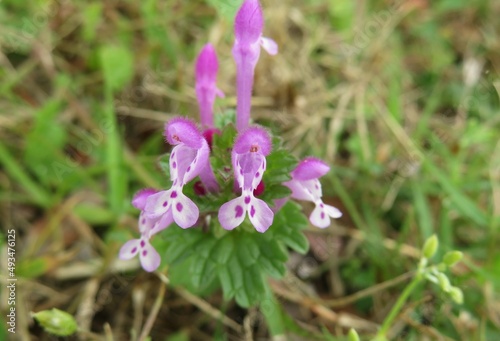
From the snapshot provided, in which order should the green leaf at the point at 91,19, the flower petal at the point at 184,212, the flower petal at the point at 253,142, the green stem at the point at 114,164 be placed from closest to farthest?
the flower petal at the point at 184,212 → the flower petal at the point at 253,142 → the green stem at the point at 114,164 → the green leaf at the point at 91,19

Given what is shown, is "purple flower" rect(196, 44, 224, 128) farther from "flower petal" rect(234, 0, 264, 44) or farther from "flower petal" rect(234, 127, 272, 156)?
"flower petal" rect(234, 127, 272, 156)

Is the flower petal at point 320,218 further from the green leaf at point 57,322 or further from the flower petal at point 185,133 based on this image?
the green leaf at point 57,322

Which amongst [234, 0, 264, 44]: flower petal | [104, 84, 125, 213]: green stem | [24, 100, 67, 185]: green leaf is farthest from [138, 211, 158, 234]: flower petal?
[24, 100, 67, 185]: green leaf

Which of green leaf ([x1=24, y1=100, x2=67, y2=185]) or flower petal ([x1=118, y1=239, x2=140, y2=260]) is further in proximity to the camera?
green leaf ([x1=24, y1=100, x2=67, y2=185])

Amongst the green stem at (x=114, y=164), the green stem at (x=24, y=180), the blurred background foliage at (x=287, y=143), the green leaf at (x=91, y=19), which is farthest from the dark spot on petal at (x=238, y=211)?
the green leaf at (x=91, y=19)

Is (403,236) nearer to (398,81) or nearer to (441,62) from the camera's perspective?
(398,81)

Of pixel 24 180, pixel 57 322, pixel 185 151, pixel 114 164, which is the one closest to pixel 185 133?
pixel 185 151
